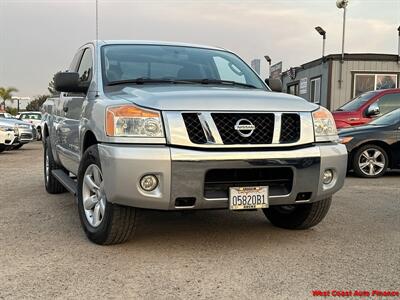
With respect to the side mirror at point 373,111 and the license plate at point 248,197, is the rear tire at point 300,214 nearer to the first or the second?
the license plate at point 248,197

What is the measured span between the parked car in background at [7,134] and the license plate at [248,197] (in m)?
12.3

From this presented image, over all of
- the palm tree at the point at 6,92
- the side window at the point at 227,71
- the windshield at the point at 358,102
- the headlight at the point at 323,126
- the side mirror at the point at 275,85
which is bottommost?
the palm tree at the point at 6,92

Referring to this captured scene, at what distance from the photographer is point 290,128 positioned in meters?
4.05

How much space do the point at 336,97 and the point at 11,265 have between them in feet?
51.9

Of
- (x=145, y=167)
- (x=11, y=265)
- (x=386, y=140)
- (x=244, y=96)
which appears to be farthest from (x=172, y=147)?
(x=386, y=140)

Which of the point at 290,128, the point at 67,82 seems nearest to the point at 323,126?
the point at 290,128

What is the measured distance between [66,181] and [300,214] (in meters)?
2.56

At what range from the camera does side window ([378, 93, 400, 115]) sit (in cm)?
1105

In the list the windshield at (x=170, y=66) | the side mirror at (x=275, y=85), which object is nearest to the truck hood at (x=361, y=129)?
the side mirror at (x=275, y=85)

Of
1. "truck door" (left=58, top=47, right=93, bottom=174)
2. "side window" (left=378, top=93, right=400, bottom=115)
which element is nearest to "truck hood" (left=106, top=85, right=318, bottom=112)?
"truck door" (left=58, top=47, right=93, bottom=174)

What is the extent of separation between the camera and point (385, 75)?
18047 millimetres

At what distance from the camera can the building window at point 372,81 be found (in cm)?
1803

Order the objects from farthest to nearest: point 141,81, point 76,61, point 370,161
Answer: point 370,161 → point 76,61 → point 141,81

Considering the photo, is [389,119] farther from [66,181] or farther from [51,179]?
[66,181]
